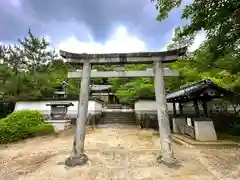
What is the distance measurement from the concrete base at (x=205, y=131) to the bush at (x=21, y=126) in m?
8.21

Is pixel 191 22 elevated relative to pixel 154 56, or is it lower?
elevated

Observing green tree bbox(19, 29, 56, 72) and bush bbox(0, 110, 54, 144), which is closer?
bush bbox(0, 110, 54, 144)

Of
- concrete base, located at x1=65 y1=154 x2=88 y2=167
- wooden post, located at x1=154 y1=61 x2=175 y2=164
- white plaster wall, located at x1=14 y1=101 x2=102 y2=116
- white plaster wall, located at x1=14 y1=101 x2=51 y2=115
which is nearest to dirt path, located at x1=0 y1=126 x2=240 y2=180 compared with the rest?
concrete base, located at x1=65 y1=154 x2=88 y2=167

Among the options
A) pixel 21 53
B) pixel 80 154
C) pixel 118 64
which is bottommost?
pixel 80 154

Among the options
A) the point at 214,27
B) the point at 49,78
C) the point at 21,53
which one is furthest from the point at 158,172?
the point at 21,53

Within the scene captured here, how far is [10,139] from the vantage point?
27.4 feet

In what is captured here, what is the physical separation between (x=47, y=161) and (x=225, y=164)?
5.19 m

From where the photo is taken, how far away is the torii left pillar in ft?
15.2

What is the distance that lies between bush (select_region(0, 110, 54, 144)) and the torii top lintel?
5.79 metres

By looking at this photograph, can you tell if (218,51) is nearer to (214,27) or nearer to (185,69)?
(214,27)

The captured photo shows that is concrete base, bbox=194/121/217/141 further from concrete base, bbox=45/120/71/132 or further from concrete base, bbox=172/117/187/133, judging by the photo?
concrete base, bbox=45/120/71/132

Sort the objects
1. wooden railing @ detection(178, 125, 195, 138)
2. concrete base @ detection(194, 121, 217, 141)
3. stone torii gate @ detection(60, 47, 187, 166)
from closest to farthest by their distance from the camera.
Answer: stone torii gate @ detection(60, 47, 187, 166)
concrete base @ detection(194, 121, 217, 141)
wooden railing @ detection(178, 125, 195, 138)

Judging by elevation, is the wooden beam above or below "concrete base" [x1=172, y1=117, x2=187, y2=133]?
above

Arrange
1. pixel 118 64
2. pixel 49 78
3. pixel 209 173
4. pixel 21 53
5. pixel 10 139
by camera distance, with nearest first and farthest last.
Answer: pixel 209 173, pixel 118 64, pixel 10 139, pixel 49 78, pixel 21 53
